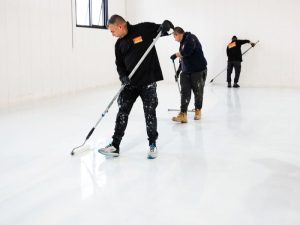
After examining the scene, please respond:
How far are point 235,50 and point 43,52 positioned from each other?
4420 mm

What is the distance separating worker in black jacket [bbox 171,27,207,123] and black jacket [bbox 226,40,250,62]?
4.18 m

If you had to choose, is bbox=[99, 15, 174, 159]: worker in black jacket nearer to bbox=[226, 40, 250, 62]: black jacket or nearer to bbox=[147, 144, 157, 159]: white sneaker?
bbox=[147, 144, 157, 159]: white sneaker

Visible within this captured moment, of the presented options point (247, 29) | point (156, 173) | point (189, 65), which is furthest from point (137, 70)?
point (247, 29)

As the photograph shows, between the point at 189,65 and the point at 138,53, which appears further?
the point at 189,65

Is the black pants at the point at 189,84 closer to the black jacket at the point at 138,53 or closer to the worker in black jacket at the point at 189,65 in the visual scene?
the worker in black jacket at the point at 189,65

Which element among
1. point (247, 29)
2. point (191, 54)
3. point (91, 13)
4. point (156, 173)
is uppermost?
point (91, 13)

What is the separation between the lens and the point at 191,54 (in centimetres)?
457

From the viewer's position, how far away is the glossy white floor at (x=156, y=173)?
7.21ft

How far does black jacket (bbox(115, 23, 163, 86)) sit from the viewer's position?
313 centimetres

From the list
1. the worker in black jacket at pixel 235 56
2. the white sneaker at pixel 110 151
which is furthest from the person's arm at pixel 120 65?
the worker in black jacket at pixel 235 56

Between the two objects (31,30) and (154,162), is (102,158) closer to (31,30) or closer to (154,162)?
(154,162)

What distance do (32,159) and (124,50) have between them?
124 centimetres

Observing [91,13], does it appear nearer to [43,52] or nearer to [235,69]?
[43,52]

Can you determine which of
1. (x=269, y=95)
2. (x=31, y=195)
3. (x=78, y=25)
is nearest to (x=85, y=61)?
(x=78, y=25)
